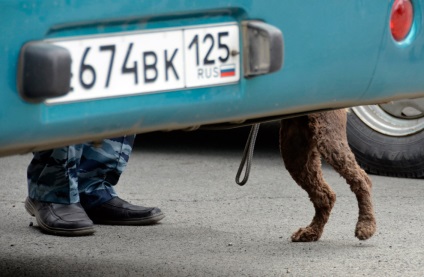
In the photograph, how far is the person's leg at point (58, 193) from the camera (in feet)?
14.9

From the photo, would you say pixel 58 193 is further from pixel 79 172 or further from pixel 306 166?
pixel 306 166

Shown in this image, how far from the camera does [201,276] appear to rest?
151 inches

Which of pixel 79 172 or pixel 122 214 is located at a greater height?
pixel 79 172

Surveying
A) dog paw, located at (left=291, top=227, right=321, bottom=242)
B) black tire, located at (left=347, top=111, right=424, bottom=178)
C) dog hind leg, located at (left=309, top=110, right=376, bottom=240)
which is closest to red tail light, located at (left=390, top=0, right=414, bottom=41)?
dog hind leg, located at (left=309, top=110, right=376, bottom=240)

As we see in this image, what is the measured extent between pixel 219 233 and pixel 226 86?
5.65ft

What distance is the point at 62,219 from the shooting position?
4.55 m

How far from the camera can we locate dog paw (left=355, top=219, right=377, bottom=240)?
13.9 feet

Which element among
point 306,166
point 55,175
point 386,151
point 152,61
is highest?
point 152,61

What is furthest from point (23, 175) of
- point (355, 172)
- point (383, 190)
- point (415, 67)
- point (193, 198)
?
point (415, 67)

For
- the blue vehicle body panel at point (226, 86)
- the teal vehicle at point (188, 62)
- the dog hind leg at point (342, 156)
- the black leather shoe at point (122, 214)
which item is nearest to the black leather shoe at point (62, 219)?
the black leather shoe at point (122, 214)

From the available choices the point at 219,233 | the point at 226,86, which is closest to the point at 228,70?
the point at 226,86

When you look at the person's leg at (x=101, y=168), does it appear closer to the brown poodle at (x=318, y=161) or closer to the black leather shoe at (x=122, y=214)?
the black leather shoe at (x=122, y=214)

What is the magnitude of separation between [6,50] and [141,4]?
1.24ft

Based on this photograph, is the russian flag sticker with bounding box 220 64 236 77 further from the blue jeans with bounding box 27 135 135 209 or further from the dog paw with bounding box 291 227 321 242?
the blue jeans with bounding box 27 135 135 209
